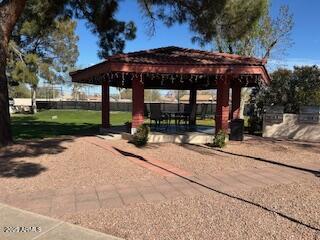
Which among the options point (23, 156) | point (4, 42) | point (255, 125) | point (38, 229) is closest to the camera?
point (38, 229)

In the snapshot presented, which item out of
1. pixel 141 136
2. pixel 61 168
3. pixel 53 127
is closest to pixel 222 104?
pixel 141 136

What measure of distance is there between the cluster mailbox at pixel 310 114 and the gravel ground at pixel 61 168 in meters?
8.37

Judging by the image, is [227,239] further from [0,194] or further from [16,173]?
[16,173]

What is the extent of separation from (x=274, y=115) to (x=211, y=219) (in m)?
11.2

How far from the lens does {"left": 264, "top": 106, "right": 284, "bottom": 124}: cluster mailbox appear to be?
1560 centimetres

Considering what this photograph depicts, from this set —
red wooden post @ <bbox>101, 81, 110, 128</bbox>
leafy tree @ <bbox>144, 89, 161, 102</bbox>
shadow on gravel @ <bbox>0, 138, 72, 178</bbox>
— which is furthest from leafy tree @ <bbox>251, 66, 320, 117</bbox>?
leafy tree @ <bbox>144, 89, 161, 102</bbox>

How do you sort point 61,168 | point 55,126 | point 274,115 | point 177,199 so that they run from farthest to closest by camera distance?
point 55,126 → point 274,115 → point 61,168 → point 177,199

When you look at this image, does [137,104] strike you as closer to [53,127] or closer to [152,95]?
[53,127]

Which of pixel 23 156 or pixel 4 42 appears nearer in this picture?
pixel 23 156

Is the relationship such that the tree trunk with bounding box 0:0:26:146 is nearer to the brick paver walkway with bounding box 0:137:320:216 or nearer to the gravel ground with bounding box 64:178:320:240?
the brick paver walkway with bounding box 0:137:320:216

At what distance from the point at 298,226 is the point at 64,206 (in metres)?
3.30

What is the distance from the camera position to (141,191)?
679 centimetres

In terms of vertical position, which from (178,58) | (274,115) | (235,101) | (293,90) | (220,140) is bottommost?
(220,140)

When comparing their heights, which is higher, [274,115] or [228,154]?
[274,115]
